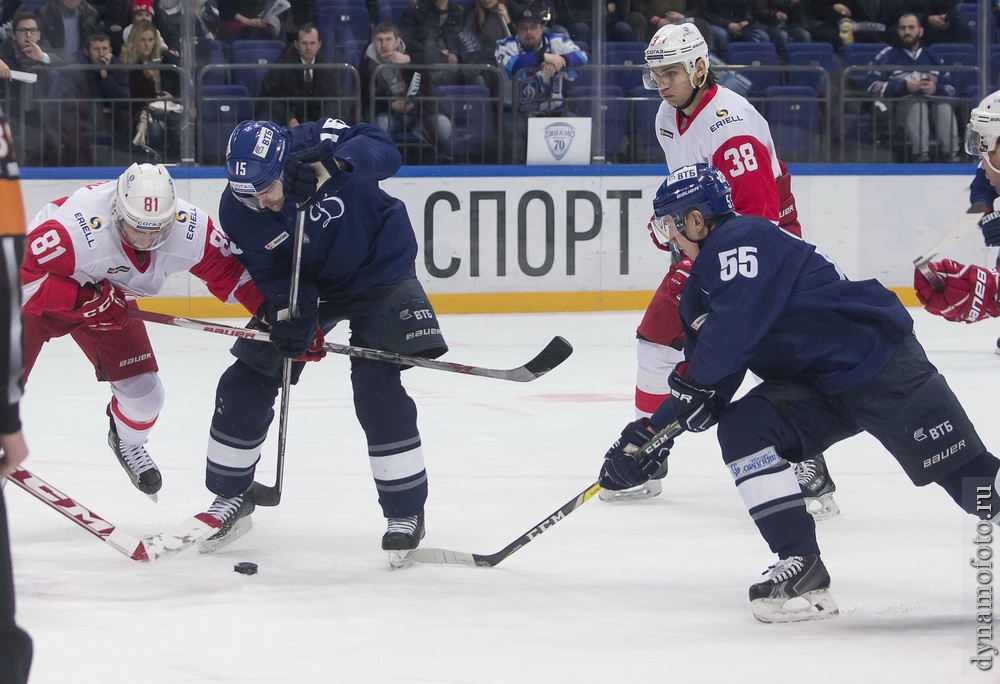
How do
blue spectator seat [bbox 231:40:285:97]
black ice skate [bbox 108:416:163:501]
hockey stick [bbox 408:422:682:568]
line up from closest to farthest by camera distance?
hockey stick [bbox 408:422:682:568]
black ice skate [bbox 108:416:163:501]
blue spectator seat [bbox 231:40:285:97]

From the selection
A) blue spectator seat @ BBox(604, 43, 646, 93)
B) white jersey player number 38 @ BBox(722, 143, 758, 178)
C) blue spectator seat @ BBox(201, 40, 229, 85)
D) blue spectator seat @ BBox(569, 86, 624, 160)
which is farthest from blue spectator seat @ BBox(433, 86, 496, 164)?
white jersey player number 38 @ BBox(722, 143, 758, 178)

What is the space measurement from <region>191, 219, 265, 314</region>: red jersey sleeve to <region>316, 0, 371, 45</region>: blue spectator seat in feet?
14.6

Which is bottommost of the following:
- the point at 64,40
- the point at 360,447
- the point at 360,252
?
the point at 360,447

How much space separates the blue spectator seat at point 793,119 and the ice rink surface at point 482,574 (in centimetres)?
327

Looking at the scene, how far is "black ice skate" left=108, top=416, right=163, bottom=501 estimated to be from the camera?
138 inches

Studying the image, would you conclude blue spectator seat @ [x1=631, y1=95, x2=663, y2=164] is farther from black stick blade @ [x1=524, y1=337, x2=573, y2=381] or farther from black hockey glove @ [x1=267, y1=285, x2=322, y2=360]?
black hockey glove @ [x1=267, y1=285, x2=322, y2=360]

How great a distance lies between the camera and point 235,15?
7574 millimetres

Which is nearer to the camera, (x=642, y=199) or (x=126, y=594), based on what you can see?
(x=126, y=594)

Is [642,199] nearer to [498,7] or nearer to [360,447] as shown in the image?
[498,7]

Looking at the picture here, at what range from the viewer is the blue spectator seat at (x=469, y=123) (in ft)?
24.6

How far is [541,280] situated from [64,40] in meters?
2.89

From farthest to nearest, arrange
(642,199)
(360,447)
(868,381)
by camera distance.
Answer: (642,199) < (360,447) < (868,381)

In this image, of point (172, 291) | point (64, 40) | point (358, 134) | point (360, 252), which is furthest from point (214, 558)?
point (64, 40)

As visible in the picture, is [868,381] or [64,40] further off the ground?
[64,40]
